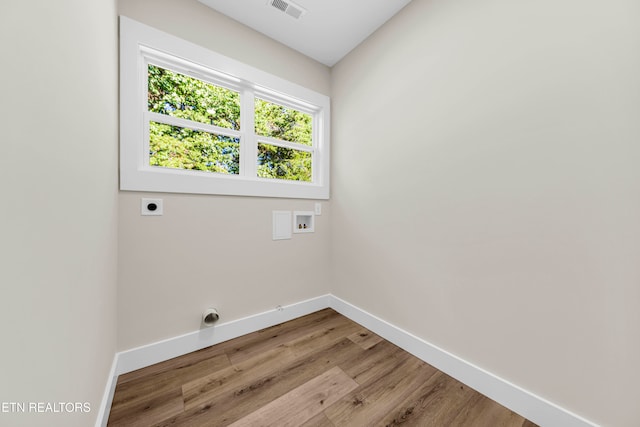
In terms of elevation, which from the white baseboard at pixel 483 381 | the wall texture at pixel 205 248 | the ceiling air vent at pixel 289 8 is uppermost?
the ceiling air vent at pixel 289 8

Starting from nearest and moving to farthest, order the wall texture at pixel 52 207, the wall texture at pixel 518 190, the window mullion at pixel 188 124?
the wall texture at pixel 52 207 → the wall texture at pixel 518 190 → the window mullion at pixel 188 124

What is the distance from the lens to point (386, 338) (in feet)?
6.18

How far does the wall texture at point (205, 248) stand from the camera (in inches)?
59.7

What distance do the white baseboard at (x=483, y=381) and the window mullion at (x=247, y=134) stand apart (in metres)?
1.74

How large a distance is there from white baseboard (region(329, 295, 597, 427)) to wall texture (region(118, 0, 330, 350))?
36.4 inches

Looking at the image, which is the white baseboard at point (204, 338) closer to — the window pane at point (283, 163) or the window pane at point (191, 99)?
the window pane at point (283, 163)

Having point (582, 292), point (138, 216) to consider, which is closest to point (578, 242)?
point (582, 292)

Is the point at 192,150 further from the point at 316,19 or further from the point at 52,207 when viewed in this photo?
the point at 316,19

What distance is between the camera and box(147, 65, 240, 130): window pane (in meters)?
1.68

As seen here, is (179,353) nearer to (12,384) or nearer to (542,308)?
(12,384)

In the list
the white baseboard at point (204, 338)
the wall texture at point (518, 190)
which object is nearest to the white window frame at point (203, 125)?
the wall texture at point (518, 190)

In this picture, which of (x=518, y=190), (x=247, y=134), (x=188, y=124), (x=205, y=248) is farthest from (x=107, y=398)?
(x=518, y=190)

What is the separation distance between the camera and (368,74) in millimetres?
2068

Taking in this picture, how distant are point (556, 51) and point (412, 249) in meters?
1.33
